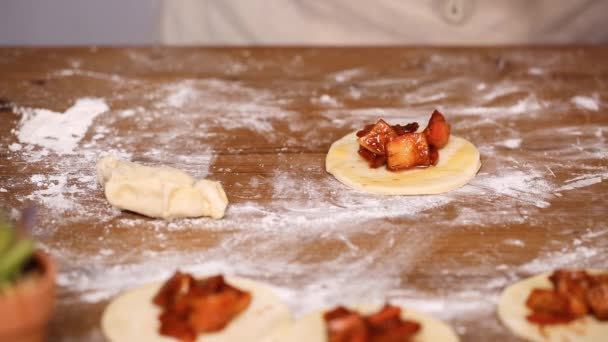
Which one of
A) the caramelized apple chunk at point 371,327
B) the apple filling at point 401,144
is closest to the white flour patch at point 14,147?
the apple filling at point 401,144

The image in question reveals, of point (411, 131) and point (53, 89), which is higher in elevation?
point (411, 131)

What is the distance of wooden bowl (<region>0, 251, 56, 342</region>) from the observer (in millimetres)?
1085

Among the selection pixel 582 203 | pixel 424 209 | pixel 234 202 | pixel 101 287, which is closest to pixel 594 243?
pixel 582 203

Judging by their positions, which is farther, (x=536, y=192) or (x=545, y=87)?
(x=545, y=87)

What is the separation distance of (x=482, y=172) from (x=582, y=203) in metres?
0.28

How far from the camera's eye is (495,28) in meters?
2.96

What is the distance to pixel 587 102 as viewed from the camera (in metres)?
2.43

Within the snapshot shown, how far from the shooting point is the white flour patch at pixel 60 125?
215 cm

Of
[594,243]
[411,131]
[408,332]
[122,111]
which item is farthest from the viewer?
[122,111]

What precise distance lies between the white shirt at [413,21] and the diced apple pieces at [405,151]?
42.8 inches

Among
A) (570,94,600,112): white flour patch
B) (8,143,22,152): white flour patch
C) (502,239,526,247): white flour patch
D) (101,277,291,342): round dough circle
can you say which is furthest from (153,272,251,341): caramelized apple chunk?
(570,94,600,112): white flour patch

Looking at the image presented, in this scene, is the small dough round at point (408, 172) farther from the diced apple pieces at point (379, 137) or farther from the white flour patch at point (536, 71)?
the white flour patch at point (536, 71)

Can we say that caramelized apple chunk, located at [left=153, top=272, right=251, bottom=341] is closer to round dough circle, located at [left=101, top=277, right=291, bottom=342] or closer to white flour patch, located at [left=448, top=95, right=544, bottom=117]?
round dough circle, located at [left=101, top=277, right=291, bottom=342]

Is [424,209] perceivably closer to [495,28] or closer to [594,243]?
[594,243]
